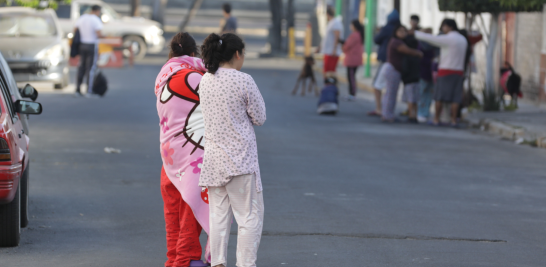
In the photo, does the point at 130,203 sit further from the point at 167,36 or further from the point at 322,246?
the point at 167,36

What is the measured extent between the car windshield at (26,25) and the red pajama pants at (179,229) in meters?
15.8

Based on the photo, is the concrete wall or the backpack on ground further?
the backpack on ground

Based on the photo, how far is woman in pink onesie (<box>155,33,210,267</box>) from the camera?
201 inches

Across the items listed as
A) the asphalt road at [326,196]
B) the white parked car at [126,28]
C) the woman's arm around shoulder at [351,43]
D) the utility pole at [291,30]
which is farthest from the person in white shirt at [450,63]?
the utility pole at [291,30]

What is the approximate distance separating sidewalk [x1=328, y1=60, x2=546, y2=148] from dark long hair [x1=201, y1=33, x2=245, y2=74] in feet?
28.7

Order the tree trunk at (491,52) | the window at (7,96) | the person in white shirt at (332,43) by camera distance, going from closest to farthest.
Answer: the window at (7,96) < the tree trunk at (491,52) < the person in white shirt at (332,43)

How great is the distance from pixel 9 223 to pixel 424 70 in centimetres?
1048

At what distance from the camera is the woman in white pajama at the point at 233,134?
475 cm

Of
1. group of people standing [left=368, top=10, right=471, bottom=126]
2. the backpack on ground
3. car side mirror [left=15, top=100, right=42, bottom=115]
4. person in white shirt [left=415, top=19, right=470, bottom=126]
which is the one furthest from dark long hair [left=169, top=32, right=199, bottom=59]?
the backpack on ground

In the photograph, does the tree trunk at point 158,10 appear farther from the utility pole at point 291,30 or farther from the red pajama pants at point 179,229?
the red pajama pants at point 179,229

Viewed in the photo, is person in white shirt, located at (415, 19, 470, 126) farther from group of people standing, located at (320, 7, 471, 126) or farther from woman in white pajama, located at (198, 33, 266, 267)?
woman in white pajama, located at (198, 33, 266, 267)

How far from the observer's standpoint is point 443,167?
10.5m

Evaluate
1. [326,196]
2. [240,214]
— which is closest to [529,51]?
[326,196]

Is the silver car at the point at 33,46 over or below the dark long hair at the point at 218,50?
below
